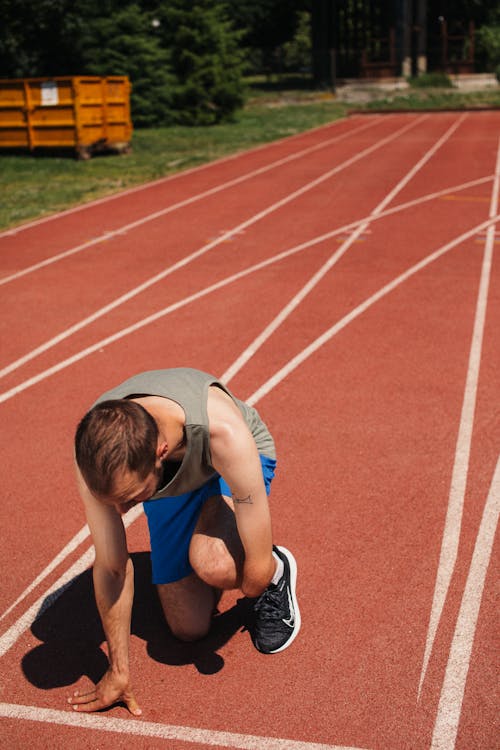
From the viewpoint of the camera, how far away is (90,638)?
343 cm

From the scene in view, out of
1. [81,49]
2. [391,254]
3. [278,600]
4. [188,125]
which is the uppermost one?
[81,49]

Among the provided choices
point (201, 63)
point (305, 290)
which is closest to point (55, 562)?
point (305, 290)

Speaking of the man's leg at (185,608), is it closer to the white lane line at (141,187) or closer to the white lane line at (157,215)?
the white lane line at (157,215)

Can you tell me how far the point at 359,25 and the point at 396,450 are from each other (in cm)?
4500

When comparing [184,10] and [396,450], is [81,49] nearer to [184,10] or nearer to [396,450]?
[184,10]

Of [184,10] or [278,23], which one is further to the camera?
[278,23]

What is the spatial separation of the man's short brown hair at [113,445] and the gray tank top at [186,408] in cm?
29

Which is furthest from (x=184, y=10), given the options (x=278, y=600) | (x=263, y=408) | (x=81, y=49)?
(x=278, y=600)

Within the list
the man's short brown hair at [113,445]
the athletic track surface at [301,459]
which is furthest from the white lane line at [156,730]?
the man's short brown hair at [113,445]

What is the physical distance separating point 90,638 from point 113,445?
1532mm

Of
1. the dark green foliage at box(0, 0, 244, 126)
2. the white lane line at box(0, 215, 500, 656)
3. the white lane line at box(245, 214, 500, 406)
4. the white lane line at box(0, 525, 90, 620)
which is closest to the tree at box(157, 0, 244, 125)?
the dark green foliage at box(0, 0, 244, 126)

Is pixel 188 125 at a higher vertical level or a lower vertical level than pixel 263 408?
higher

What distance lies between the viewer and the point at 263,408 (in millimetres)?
5609

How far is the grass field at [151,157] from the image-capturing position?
14469mm
